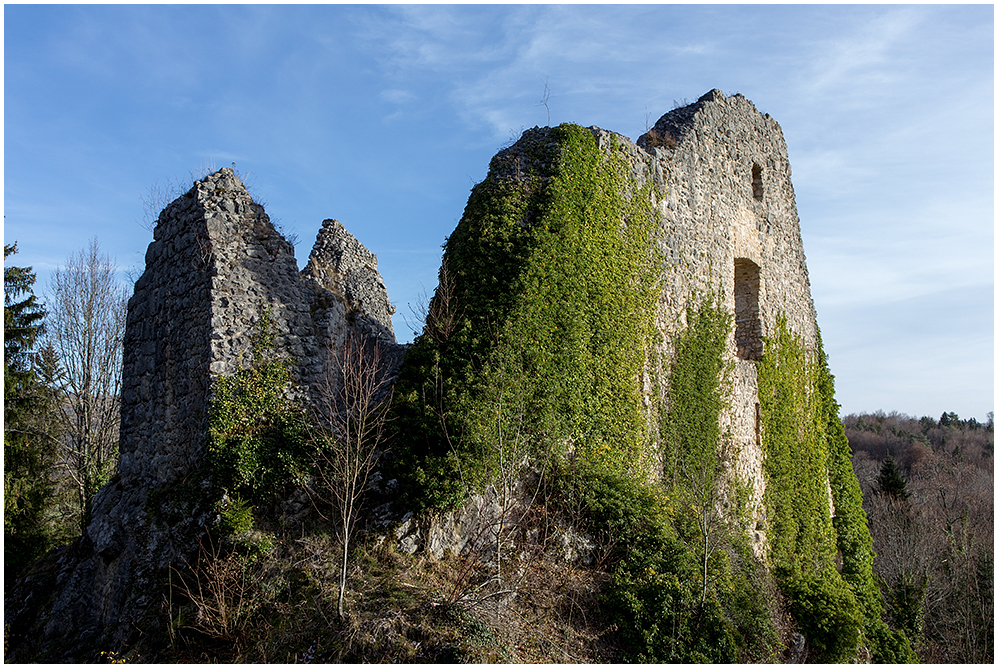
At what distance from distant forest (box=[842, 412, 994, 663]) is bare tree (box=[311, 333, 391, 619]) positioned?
13.3 meters

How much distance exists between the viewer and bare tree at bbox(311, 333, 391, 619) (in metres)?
6.71

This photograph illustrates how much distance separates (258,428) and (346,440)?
6.89 feet

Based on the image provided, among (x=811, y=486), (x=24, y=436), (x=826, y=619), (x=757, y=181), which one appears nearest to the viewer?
(x=826, y=619)

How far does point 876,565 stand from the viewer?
23609 millimetres

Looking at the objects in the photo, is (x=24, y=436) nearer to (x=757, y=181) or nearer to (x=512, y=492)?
(x=512, y=492)

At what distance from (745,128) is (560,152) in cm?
593

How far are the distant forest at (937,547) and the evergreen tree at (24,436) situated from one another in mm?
20780

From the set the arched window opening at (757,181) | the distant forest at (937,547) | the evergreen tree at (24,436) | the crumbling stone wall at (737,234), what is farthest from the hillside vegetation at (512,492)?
the distant forest at (937,547)

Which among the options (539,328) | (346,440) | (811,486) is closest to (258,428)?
(346,440)

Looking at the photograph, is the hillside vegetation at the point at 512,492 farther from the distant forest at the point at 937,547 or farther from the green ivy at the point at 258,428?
the distant forest at the point at 937,547

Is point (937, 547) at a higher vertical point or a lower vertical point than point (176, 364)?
lower

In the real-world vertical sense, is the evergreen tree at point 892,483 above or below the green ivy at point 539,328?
below

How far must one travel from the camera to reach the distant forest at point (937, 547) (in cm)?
1745

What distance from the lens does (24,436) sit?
16.1 metres
